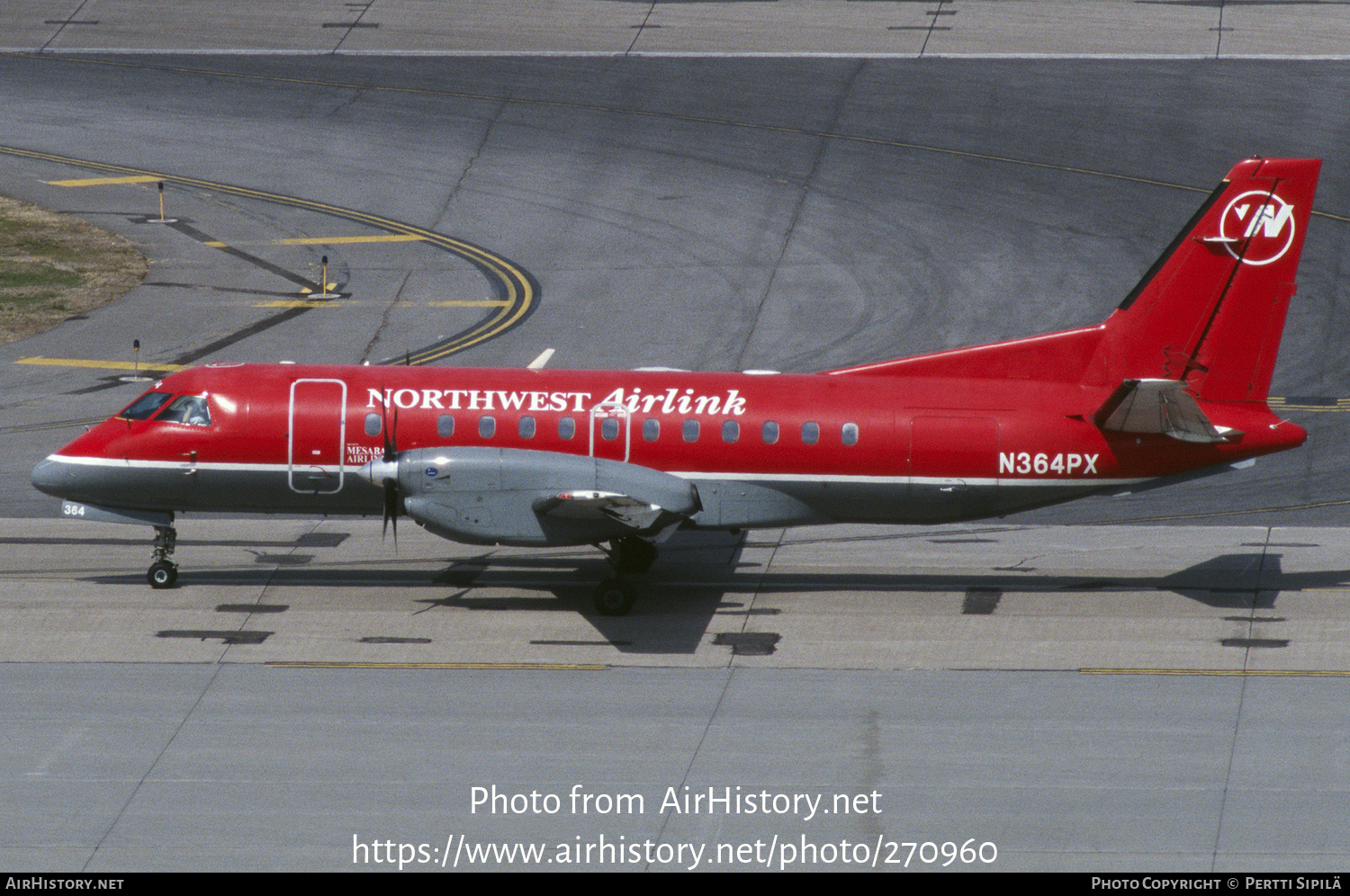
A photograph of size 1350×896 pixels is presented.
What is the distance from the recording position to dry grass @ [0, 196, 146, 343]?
4303cm

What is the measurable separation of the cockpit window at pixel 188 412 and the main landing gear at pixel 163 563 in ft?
6.06

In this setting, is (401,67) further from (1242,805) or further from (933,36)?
(1242,805)

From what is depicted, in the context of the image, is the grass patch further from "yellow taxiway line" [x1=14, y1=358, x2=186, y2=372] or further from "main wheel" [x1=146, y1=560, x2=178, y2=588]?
"main wheel" [x1=146, y1=560, x2=178, y2=588]

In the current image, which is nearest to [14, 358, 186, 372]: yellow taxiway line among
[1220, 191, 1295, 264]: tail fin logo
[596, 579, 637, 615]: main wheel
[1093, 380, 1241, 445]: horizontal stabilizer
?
[596, 579, 637, 615]: main wheel

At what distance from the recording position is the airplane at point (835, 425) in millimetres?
24500

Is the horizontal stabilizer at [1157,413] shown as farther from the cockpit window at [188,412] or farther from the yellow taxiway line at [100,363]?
the yellow taxiway line at [100,363]

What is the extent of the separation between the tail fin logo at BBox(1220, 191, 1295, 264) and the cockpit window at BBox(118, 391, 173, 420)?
663 inches

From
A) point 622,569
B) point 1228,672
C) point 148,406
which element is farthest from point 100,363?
point 1228,672

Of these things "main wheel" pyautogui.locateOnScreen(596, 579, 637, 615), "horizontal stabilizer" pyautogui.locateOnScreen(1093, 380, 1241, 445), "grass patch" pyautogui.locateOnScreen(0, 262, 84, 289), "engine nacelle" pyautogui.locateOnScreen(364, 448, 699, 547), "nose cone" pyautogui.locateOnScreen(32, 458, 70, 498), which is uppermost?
"grass patch" pyautogui.locateOnScreen(0, 262, 84, 289)

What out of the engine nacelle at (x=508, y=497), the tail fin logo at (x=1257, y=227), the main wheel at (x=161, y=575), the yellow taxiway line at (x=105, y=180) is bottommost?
the main wheel at (x=161, y=575)

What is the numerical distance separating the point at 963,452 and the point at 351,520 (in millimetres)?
12097

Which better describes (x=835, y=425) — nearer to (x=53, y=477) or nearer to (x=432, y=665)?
(x=432, y=665)

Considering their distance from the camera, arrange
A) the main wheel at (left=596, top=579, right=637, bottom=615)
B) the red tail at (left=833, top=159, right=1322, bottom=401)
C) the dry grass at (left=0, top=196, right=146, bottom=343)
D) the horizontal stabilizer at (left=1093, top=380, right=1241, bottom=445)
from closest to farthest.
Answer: the horizontal stabilizer at (left=1093, top=380, right=1241, bottom=445) → the main wheel at (left=596, top=579, right=637, bottom=615) → the red tail at (left=833, top=159, right=1322, bottom=401) → the dry grass at (left=0, top=196, right=146, bottom=343)

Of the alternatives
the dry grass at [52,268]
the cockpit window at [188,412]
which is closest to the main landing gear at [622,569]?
the cockpit window at [188,412]
